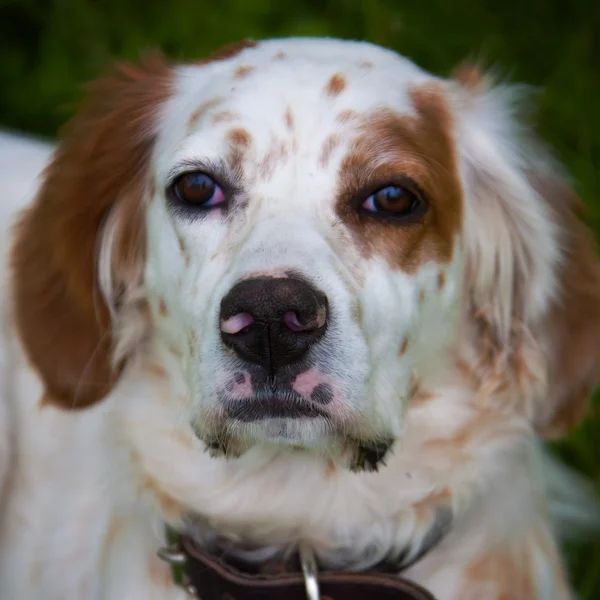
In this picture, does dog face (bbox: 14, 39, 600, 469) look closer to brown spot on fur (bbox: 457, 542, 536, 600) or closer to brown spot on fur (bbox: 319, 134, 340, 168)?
brown spot on fur (bbox: 319, 134, 340, 168)

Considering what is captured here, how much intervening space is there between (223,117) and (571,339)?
1.02 meters

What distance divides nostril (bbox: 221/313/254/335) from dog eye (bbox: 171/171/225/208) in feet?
1.29

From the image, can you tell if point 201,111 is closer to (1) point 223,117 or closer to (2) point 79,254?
(1) point 223,117

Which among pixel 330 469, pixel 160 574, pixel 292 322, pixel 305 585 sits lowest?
pixel 160 574

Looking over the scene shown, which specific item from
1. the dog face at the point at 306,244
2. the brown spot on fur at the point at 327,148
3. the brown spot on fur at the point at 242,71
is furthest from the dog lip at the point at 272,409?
the brown spot on fur at the point at 242,71

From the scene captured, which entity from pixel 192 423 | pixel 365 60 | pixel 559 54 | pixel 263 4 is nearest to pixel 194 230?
pixel 192 423

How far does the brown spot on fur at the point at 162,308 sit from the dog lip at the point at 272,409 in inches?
17.6

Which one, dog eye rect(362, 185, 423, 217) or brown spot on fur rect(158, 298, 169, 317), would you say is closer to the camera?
dog eye rect(362, 185, 423, 217)

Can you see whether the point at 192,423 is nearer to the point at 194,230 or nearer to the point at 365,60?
the point at 194,230

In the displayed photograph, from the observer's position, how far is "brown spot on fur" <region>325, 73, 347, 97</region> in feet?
A: 7.11

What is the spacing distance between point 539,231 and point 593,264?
0.17 m

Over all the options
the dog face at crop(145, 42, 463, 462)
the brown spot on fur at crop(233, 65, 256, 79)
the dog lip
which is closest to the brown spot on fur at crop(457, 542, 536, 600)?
the dog face at crop(145, 42, 463, 462)

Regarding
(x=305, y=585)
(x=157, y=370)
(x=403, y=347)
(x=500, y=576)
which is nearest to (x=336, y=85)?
(x=403, y=347)

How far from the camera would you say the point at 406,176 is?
2127 mm
